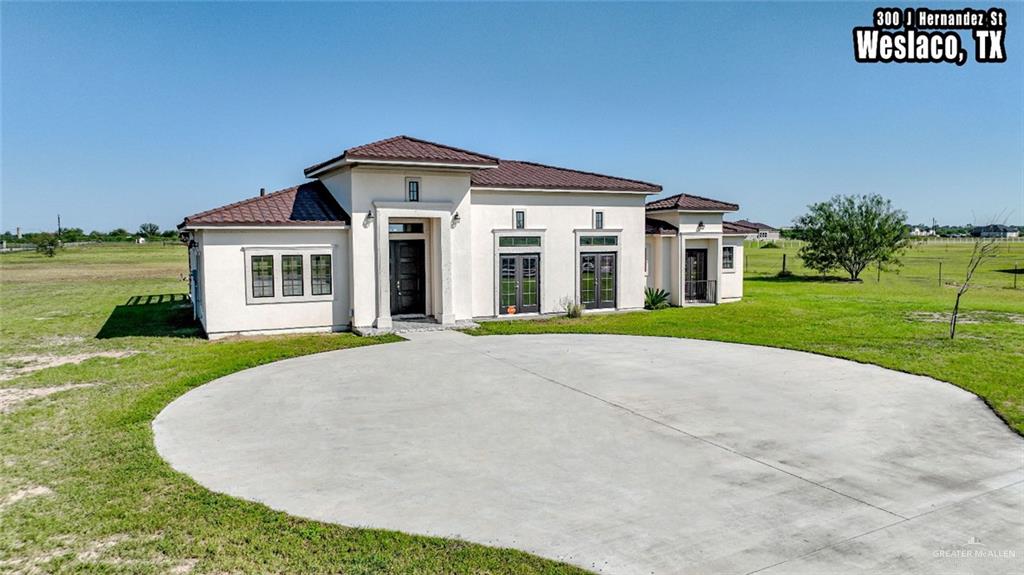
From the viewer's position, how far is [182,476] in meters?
7.22

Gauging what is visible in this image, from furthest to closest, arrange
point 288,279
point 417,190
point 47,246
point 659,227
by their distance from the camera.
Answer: point 47,246, point 659,227, point 417,190, point 288,279

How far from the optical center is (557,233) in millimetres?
21562

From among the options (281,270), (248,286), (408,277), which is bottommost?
(248,286)

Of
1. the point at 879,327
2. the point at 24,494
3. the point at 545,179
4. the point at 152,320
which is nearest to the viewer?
the point at 24,494

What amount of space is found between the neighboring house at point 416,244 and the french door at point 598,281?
1.5 inches

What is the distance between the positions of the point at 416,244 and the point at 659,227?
940cm

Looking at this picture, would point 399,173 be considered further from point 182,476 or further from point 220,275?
point 182,476

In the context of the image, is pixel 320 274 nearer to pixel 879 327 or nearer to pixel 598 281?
pixel 598 281

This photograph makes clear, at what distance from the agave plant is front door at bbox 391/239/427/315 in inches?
320

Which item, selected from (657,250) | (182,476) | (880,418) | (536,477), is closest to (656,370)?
(880,418)

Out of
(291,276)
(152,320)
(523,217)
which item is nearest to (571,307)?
(523,217)

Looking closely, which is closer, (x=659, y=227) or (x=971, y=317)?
(x=971, y=317)

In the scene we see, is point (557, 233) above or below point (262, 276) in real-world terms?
above

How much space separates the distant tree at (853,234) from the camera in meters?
37.0
